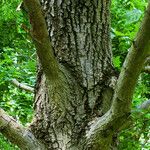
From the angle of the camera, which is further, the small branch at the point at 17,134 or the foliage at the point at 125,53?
the foliage at the point at 125,53

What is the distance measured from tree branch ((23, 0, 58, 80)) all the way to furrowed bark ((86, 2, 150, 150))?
312 mm

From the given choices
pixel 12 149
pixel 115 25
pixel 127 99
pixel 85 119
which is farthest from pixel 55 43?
pixel 115 25

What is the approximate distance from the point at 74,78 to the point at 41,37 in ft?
1.22

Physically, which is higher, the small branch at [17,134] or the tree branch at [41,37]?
the tree branch at [41,37]

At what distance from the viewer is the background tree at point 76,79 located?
1.77 meters

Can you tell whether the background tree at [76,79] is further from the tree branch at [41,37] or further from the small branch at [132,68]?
the small branch at [132,68]

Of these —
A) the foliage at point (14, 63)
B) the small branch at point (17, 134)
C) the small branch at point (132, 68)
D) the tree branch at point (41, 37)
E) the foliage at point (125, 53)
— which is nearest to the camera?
the small branch at point (132, 68)

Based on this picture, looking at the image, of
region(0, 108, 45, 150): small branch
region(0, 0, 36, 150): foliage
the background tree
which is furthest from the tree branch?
region(0, 0, 36, 150): foliage

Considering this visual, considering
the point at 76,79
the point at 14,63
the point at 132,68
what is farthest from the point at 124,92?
the point at 14,63

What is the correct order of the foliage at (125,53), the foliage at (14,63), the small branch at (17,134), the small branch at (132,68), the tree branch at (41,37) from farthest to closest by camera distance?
the foliage at (14,63)
the foliage at (125,53)
the small branch at (17,134)
the tree branch at (41,37)
the small branch at (132,68)

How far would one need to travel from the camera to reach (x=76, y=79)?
6.01 ft

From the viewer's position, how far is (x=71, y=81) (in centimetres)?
181

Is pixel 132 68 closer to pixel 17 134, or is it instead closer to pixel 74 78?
pixel 74 78

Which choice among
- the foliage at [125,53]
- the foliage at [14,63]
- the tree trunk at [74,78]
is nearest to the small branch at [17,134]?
the tree trunk at [74,78]
